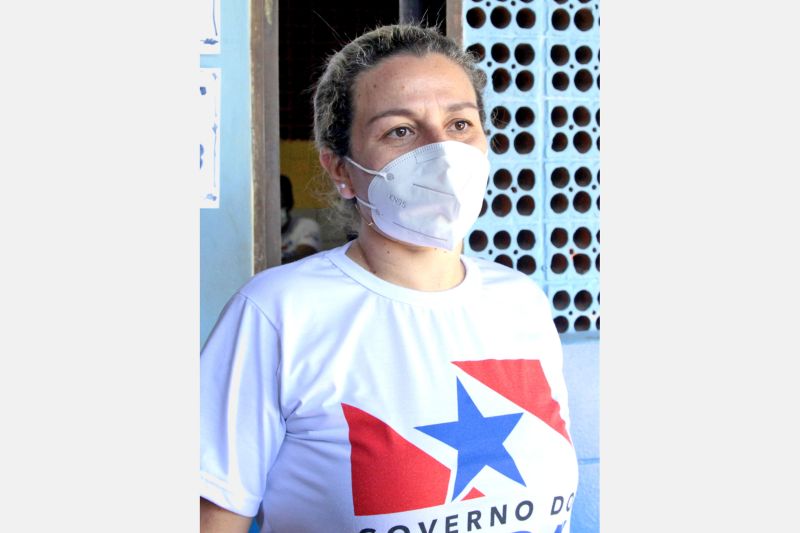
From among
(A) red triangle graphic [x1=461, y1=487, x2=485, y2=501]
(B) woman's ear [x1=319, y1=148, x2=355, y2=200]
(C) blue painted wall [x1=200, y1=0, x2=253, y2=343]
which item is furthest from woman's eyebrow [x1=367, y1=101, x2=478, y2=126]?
(C) blue painted wall [x1=200, y1=0, x2=253, y2=343]

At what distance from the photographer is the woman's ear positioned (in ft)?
3.75

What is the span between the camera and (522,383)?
1040 millimetres

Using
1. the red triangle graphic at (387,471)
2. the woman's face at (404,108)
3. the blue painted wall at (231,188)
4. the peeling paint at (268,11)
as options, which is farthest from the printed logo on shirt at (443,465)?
the peeling paint at (268,11)

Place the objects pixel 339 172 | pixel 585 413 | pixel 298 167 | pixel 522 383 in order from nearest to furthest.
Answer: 1. pixel 522 383
2. pixel 339 172
3. pixel 585 413
4. pixel 298 167

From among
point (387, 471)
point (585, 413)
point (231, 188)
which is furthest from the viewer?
point (585, 413)

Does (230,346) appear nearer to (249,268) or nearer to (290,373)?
(290,373)

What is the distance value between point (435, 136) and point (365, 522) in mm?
553

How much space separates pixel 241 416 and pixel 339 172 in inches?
17.0

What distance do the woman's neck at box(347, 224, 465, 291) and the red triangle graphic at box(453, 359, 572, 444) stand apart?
0.14 m

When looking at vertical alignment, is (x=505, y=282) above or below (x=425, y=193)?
below

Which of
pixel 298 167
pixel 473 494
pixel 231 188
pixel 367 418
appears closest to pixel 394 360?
pixel 367 418

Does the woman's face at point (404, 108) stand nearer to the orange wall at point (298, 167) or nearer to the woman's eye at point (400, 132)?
the woman's eye at point (400, 132)

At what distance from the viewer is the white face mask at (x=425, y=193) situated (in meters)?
1.07

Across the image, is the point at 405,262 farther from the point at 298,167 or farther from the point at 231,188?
the point at 298,167
